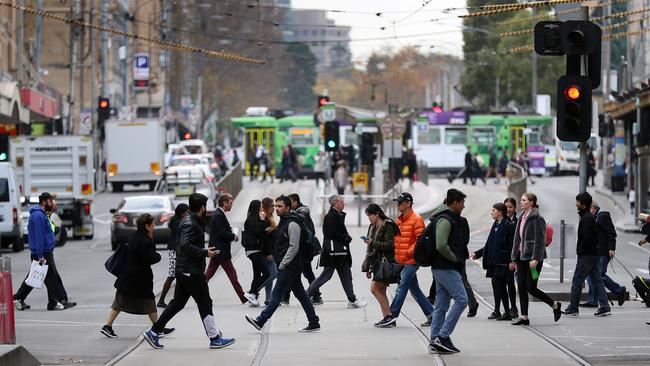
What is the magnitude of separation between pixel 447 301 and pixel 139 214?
2235 centimetres

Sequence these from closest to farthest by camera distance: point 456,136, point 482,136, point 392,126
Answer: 1. point 392,126
2. point 482,136
3. point 456,136

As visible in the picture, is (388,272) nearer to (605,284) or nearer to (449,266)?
(449,266)

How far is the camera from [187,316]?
70.5 ft

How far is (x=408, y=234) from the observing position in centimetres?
1909

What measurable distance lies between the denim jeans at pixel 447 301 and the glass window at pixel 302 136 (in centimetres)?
6233

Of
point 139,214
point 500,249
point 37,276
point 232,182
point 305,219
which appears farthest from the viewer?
point 232,182

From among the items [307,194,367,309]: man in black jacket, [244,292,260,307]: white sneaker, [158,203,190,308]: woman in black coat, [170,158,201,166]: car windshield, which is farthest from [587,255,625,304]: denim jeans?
[170,158,201,166]: car windshield

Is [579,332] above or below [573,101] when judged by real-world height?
below

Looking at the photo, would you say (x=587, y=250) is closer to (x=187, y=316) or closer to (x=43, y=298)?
(x=187, y=316)

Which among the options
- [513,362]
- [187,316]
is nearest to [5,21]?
[187,316]

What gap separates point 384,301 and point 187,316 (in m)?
3.34

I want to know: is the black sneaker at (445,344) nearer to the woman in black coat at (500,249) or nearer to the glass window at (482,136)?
the woman in black coat at (500,249)

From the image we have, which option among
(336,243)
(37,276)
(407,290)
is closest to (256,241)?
(336,243)

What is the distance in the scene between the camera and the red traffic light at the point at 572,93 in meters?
20.5
